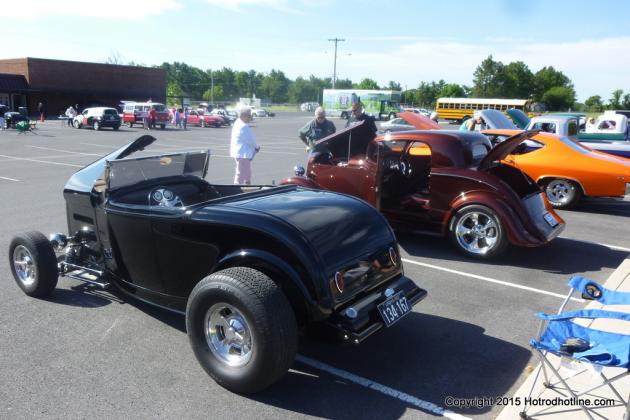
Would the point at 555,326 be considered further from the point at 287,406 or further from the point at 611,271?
the point at 611,271

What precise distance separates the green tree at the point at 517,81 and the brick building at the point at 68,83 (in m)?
46.5

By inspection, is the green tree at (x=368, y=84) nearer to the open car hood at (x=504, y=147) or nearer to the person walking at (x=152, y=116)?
the person walking at (x=152, y=116)

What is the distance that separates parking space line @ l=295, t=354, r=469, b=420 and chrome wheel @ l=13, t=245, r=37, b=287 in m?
2.88

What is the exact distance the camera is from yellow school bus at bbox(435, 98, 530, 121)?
5003 cm

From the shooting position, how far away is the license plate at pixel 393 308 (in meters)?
3.57

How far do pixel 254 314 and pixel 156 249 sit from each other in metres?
1.26

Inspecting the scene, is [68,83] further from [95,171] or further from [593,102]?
[593,102]

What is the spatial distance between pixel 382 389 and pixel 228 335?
1129mm

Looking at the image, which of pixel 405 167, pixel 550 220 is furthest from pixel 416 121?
pixel 550 220

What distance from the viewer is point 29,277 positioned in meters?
5.03

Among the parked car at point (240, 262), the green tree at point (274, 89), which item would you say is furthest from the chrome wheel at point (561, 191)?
the green tree at point (274, 89)

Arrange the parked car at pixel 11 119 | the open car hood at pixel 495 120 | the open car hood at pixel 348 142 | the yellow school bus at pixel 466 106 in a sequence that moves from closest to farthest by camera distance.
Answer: the open car hood at pixel 348 142 → the open car hood at pixel 495 120 → the parked car at pixel 11 119 → the yellow school bus at pixel 466 106

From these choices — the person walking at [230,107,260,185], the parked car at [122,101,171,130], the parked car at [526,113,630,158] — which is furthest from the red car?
the person walking at [230,107,260,185]

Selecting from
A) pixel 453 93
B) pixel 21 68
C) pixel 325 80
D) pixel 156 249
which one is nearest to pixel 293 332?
pixel 156 249
